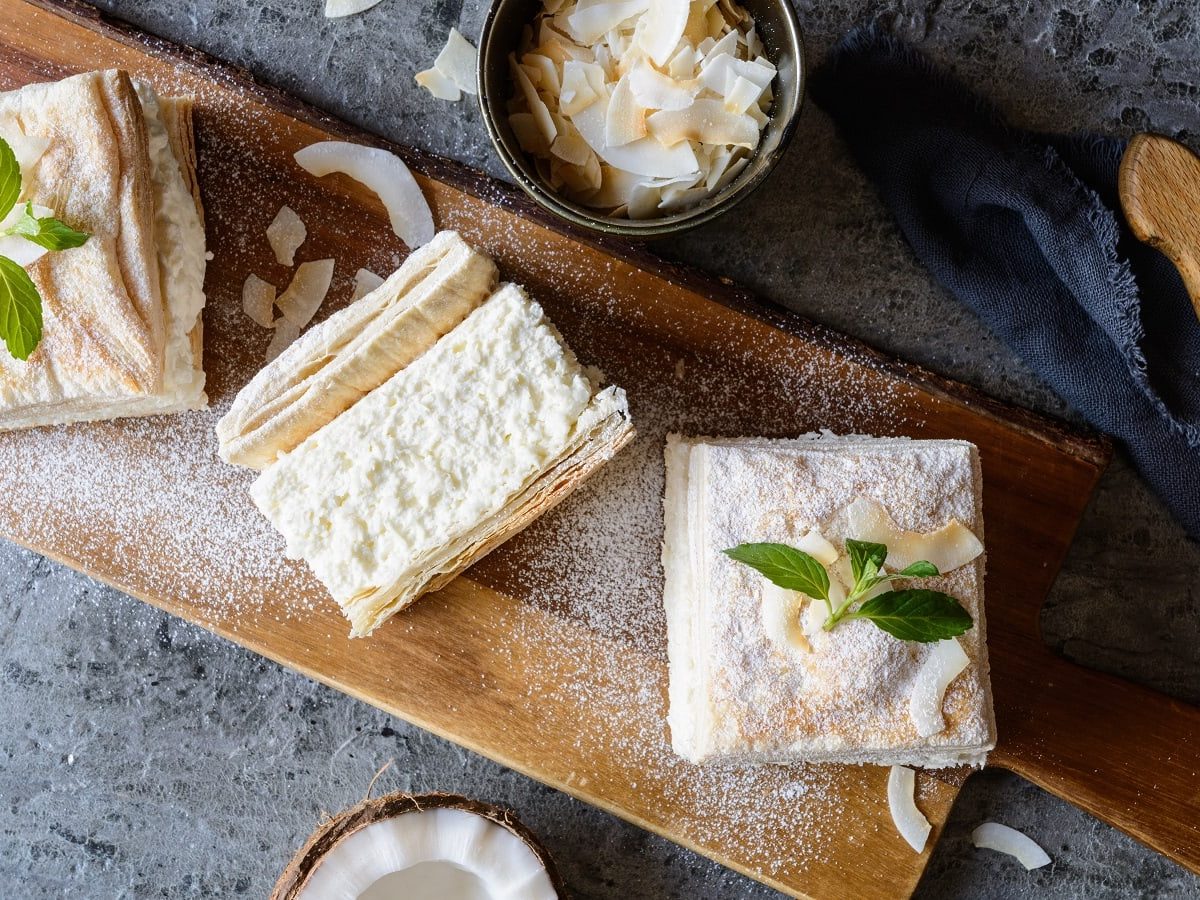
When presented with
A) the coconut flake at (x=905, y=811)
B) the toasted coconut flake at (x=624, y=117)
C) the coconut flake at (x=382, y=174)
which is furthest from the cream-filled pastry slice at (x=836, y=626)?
the coconut flake at (x=382, y=174)

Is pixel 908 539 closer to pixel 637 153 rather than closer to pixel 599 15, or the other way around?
pixel 637 153

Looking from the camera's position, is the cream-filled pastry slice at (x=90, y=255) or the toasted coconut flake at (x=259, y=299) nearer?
the cream-filled pastry slice at (x=90, y=255)

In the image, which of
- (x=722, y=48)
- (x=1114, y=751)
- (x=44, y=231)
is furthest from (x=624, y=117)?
(x=1114, y=751)

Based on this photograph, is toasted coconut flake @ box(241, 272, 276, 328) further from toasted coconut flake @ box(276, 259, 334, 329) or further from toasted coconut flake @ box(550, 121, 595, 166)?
toasted coconut flake @ box(550, 121, 595, 166)

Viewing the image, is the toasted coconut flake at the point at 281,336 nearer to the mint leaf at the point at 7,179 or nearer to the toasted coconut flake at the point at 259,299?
the toasted coconut flake at the point at 259,299

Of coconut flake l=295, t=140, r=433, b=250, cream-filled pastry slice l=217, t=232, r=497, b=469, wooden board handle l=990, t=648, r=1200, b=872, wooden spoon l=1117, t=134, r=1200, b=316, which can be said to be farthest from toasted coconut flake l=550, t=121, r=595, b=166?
wooden board handle l=990, t=648, r=1200, b=872

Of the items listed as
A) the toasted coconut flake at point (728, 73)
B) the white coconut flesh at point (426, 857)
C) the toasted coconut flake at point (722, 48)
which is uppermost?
the toasted coconut flake at point (722, 48)

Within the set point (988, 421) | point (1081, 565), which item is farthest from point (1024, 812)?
point (988, 421)
